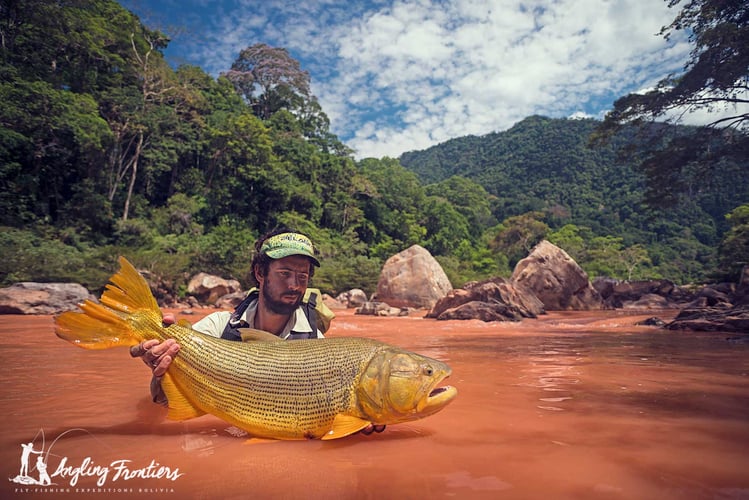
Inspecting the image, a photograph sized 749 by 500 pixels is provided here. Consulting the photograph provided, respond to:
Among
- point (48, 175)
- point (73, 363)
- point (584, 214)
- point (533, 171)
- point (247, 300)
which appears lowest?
point (73, 363)

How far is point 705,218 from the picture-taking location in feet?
197

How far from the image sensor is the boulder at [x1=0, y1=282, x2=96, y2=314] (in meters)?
12.2

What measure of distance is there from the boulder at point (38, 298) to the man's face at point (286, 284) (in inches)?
458

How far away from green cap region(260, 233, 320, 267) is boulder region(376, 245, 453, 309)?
15292mm

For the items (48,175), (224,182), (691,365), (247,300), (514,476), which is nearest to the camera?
(514,476)

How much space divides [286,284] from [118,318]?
1.35 metres

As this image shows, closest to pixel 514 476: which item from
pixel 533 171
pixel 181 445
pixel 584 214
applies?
pixel 181 445

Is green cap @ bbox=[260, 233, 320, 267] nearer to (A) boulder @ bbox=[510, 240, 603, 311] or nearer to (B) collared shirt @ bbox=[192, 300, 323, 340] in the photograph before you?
(B) collared shirt @ bbox=[192, 300, 323, 340]

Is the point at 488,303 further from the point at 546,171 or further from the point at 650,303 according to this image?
the point at 546,171

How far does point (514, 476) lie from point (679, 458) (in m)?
0.86

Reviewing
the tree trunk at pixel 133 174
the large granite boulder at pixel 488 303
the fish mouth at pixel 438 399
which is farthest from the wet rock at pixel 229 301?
the fish mouth at pixel 438 399

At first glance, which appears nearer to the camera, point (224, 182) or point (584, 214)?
point (224, 182)

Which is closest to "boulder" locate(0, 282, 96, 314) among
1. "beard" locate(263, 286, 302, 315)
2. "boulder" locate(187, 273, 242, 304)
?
"boulder" locate(187, 273, 242, 304)

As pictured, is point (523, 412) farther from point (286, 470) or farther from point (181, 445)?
point (181, 445)
